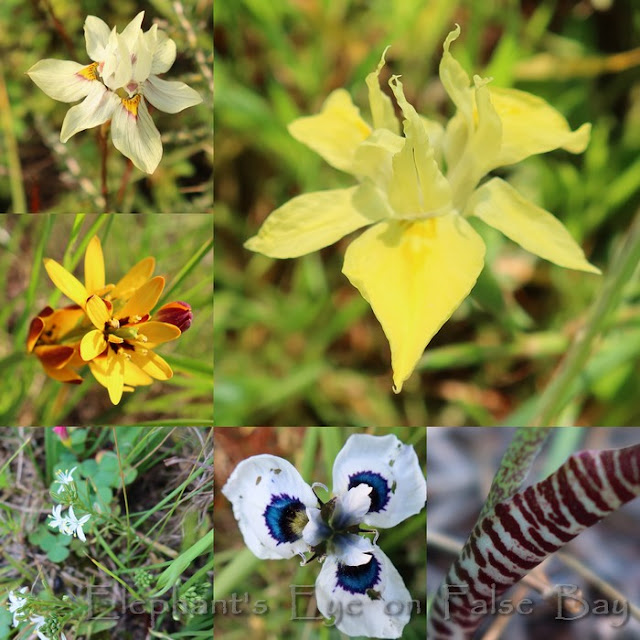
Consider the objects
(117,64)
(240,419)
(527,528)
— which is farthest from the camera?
(240,419)

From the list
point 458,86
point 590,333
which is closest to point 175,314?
point 458,86

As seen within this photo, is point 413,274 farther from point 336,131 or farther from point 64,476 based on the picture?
point 64,476

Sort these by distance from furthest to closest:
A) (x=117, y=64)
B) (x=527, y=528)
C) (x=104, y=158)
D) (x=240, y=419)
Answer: (x=240, y=419)
(x=104, y=158)
(x=117, y=64)
(x=527, y=528)

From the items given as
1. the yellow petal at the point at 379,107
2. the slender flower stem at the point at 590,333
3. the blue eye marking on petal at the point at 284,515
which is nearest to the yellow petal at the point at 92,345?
the blue eye marking on petal at the point at 284,515

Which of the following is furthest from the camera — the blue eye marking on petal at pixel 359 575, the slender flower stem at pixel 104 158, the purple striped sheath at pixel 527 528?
the slender flower stem at pixel 104 158

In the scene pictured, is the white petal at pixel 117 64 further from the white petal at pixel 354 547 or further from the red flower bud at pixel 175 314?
the white petal at pixel 354 547

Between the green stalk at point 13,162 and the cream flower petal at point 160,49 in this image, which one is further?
the green stalk at point 13,162

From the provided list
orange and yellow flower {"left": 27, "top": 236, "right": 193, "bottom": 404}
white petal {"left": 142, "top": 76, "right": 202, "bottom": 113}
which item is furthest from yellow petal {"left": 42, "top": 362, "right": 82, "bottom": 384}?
white petal {"left": 142, "top": 76, "right": 202, "bottom": 113}

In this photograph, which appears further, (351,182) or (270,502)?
(351,182)
